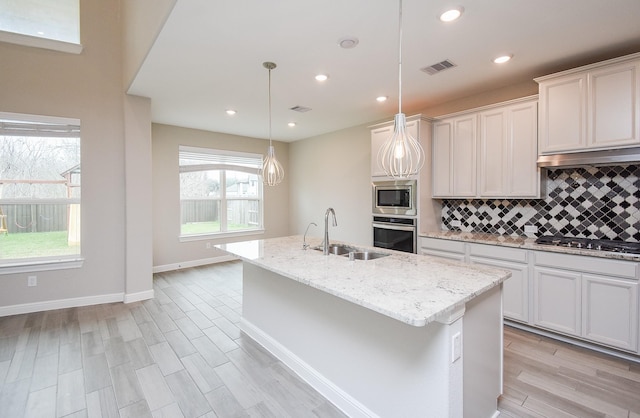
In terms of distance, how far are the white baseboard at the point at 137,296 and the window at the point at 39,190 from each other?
778 millimetres

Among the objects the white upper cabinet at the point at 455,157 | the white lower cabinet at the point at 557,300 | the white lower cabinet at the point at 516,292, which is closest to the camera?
the white lower cabinet at the point at 557,300

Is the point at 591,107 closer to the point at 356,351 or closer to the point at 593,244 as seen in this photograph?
the point at 593,244

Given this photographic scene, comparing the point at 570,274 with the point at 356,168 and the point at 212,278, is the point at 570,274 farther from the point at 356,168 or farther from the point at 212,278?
the point at 212,278

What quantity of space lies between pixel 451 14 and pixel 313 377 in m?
2.79

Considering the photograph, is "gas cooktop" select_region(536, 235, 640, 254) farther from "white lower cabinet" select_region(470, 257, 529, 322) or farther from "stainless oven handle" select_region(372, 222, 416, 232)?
"stainless oven handle" select_region(372, 222, 416, 232)

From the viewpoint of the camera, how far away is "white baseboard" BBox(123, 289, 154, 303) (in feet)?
12.9

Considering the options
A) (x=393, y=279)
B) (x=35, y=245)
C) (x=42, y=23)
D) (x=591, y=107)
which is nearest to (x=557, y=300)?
(x=591, y=107)

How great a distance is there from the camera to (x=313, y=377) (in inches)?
88.8

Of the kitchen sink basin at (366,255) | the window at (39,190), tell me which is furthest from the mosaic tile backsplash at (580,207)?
the window at (39,190)

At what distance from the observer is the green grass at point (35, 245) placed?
359 cm

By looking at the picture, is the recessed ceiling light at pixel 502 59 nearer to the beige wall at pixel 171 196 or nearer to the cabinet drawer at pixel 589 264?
the cabinet drawer at pixel 589 264

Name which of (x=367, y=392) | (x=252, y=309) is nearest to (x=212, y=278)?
(x=252, y=309)

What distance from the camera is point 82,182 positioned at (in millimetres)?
3801

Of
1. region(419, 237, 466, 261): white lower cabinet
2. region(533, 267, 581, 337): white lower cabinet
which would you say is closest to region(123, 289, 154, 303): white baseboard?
region(419, 237, 466, 261): white lower cabinet
